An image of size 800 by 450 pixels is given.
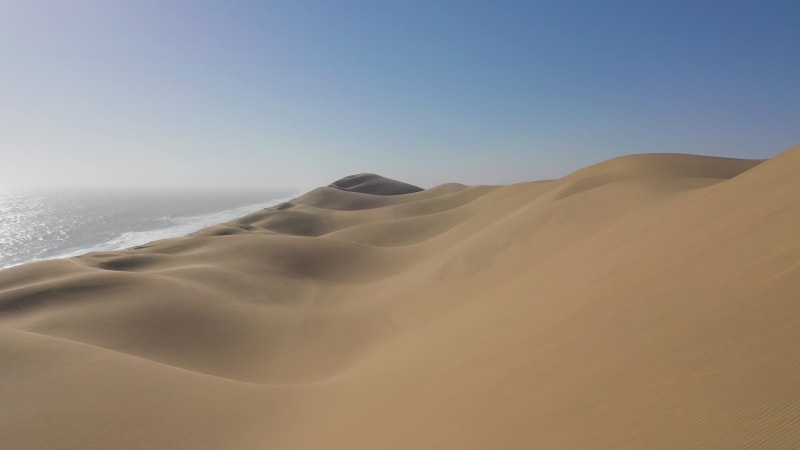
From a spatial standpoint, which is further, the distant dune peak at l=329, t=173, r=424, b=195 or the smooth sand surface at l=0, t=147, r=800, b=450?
the distant dune peak at l=329, t=173, r=424, b=195

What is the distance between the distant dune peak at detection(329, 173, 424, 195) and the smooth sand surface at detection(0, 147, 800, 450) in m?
77.3

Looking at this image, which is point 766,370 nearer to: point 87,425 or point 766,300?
point 766,300

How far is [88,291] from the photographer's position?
14578 mm

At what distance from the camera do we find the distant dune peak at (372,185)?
95088 mm

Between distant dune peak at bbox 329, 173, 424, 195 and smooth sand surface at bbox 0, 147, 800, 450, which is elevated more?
distant dune peak at bbox 329, 173, 424, 195

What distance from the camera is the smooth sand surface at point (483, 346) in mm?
3201

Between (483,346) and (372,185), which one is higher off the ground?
(372,185)

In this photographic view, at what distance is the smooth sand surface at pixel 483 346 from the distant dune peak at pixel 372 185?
77.3 m

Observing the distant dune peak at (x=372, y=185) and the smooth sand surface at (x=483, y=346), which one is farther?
the distant dune peak at (x=372, y=185)

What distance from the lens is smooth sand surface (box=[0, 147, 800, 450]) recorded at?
10.5ft

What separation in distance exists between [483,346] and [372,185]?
303 feet

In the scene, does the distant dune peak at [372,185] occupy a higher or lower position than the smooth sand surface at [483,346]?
higher

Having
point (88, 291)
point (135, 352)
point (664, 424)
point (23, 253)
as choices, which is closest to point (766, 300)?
point (664, 424)

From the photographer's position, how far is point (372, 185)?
98.4 metres
